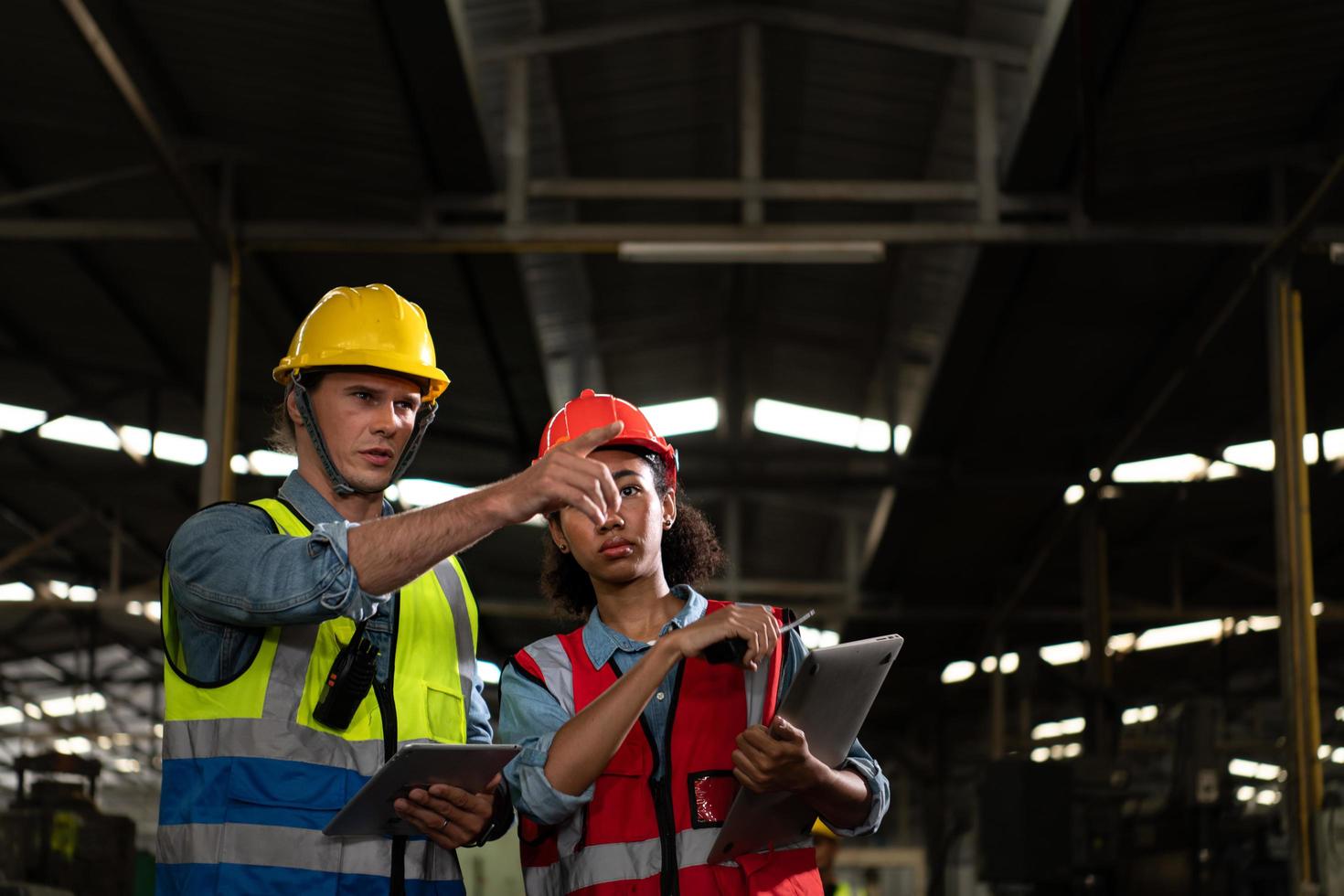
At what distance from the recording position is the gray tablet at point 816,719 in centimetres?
270

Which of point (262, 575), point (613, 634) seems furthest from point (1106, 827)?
point (262, 575)

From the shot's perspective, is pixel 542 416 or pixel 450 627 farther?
pixel 542 416

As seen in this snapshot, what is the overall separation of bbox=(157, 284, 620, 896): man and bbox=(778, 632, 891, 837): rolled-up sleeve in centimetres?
61

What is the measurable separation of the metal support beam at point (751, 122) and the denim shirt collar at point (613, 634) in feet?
24.2

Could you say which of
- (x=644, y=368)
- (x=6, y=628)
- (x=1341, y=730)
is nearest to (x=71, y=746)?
(x=6, y=628)

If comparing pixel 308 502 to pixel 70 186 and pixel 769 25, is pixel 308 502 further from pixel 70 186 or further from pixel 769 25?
pixel 769 25

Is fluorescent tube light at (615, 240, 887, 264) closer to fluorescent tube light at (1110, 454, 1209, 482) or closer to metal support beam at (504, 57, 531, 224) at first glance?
metal support beam at (504, 57, 531, 224)

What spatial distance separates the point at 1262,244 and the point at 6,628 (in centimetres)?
2330

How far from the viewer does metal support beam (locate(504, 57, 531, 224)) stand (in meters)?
10.5

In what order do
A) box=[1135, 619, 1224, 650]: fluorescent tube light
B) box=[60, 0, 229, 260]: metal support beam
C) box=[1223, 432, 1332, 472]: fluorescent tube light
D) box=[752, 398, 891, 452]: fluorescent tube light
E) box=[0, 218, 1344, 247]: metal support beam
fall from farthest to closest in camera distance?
1. box=[1135, 619, 1224, 650]: fluorescent tube light
2. box=[752, 398, 891, 452]: fluorescent tube light
3. box=[1223, 432, 1332, 472]: fluorescent tube light
4. box=[0, 218, 1344, 247]: metal support beam
5. box=[60, 0, 229, 260]: metal support beam

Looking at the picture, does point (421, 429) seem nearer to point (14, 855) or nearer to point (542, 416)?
point (14, 855)

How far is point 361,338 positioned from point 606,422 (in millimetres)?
542

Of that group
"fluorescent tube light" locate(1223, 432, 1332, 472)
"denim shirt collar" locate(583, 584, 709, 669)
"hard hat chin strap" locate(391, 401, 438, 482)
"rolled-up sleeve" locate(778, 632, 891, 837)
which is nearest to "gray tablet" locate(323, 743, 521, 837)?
"denim shirt collar" locate(583, 584, 709, 669)

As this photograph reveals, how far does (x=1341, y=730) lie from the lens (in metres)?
22.6
